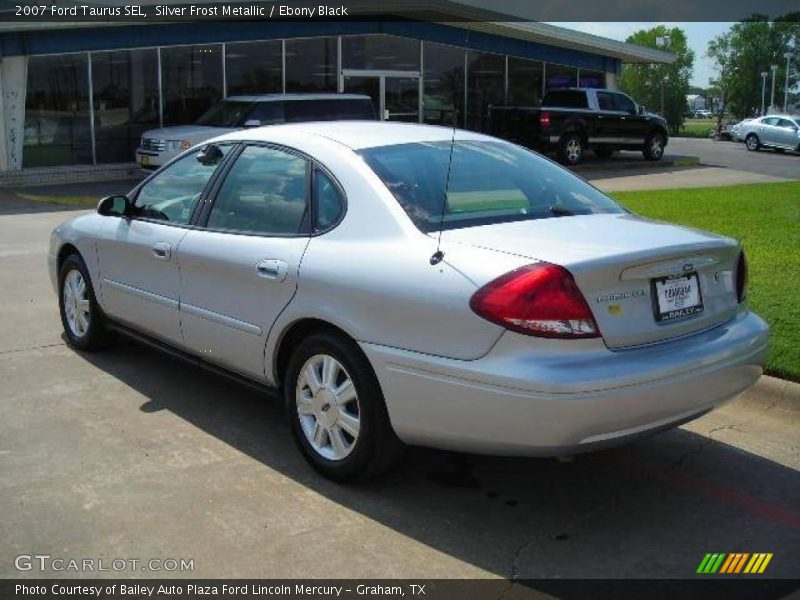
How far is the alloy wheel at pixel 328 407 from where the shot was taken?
3.94 meters

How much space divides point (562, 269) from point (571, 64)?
2712cm

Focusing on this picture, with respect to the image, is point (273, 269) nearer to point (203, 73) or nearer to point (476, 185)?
point (476, 185)

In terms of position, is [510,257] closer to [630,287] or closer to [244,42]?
[630,287]

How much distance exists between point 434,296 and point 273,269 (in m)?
1.03

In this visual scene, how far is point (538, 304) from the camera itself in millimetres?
3365

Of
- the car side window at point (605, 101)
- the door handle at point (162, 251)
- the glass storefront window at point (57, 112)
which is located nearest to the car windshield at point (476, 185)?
the door handle at point (162, 251)

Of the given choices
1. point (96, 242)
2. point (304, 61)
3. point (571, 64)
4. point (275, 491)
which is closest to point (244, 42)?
point (304, 61)

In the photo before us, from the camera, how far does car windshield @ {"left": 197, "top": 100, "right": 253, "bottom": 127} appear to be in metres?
17.1

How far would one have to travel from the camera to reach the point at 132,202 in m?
5.56

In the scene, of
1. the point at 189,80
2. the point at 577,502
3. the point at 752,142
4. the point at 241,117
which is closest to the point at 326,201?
the point at 577,502

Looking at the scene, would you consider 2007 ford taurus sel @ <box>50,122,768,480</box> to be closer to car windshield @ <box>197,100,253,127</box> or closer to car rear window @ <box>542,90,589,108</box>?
car windshield @ <box>197,100,253,127</box>

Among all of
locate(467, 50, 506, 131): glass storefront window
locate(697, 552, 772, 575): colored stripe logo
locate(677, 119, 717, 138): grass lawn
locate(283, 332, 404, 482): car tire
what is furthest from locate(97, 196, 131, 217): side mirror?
locate(677, 119, 717, 138): grass lawn

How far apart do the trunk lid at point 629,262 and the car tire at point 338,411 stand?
729 millimetres

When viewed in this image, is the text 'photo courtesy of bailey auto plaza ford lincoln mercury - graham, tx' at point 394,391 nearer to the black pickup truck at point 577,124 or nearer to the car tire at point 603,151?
the black pickup truck at point 577,124
